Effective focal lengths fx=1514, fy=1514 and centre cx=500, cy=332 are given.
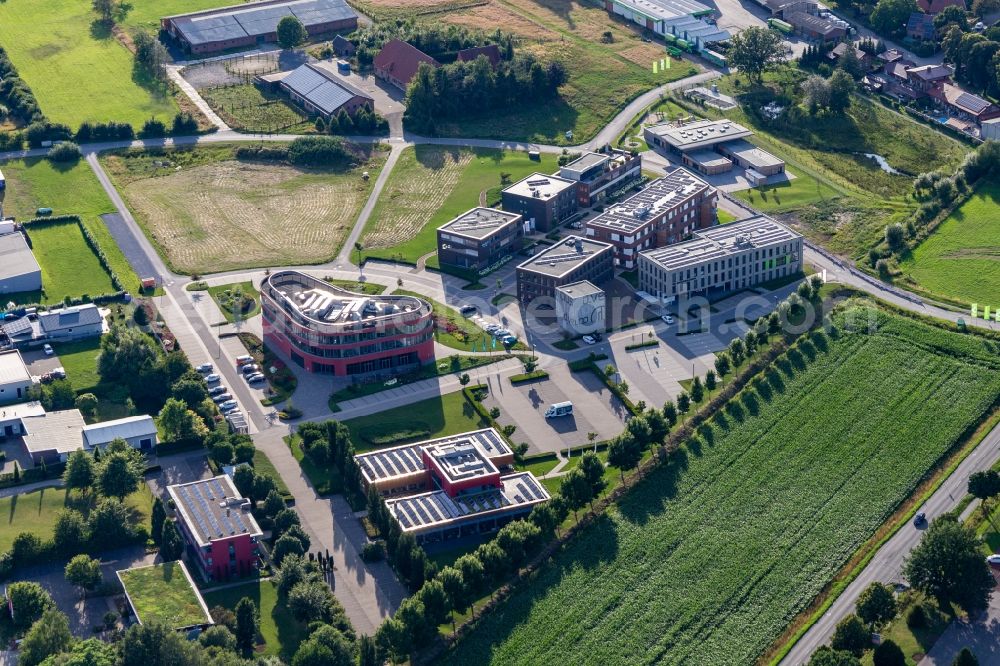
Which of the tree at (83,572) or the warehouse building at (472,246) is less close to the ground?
the tree at (83,572)

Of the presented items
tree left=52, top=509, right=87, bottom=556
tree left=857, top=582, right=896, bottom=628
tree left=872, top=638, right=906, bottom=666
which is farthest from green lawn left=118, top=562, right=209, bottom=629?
tree left=872, top=638, right=906, bottom=666

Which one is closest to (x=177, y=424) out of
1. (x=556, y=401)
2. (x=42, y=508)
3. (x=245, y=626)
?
(x=42, y=508)

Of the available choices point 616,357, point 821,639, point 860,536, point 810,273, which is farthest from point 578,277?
point 821,639

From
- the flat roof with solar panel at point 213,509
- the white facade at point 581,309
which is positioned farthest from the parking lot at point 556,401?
the flat roof with solar panel at point 213,509

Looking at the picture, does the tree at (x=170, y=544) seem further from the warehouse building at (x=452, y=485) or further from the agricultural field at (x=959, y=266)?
the agricultural field at (x=959, y=266)

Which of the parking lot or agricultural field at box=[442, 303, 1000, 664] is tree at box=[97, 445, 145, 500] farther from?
agricultural field at box=[442, 303, 1000, 664]

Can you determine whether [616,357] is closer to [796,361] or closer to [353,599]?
[796,361]

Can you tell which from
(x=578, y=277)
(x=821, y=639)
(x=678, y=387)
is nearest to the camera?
(x=821, y=639)
